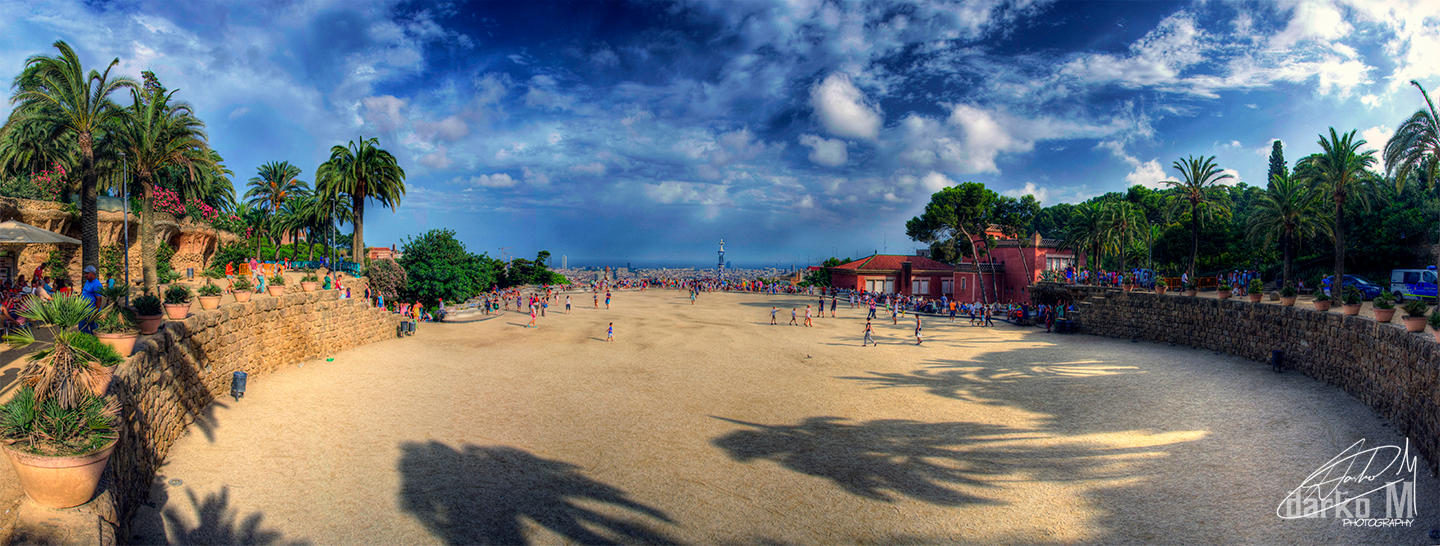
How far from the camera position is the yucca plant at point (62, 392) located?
6.27m

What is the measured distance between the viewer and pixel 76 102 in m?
17.2

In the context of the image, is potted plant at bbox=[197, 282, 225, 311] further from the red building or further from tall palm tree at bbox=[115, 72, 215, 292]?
the red building

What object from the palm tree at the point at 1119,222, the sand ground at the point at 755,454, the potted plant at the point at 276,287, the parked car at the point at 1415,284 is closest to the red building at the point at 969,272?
the palm tree at the point at 1119,222

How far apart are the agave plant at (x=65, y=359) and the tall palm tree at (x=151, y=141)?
45.9 feet

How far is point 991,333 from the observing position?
3031 cm

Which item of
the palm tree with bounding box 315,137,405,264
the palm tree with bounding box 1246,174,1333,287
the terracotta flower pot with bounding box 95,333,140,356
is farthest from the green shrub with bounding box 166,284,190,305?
the palm tree with bounding box 1246,174,1333,287

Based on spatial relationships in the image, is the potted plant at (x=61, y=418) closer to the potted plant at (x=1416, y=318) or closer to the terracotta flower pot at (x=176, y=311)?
the terracotta flower pot at (x=176, y=311)

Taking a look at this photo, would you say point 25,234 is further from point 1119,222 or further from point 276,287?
point 1119,222

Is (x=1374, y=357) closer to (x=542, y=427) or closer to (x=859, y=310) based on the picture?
(x=542, y=427)

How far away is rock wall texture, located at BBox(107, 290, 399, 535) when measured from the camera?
8.29 metres

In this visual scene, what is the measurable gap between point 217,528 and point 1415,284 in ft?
126

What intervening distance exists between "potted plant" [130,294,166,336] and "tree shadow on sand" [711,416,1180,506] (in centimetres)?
1101

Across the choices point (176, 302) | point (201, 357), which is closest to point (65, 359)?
point (176, 302)

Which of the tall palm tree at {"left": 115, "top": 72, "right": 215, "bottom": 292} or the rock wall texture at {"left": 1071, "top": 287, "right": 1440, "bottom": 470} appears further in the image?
the tall palm tree at {"left": 115, "top": 72, "right": 215, "bottom": 292}
